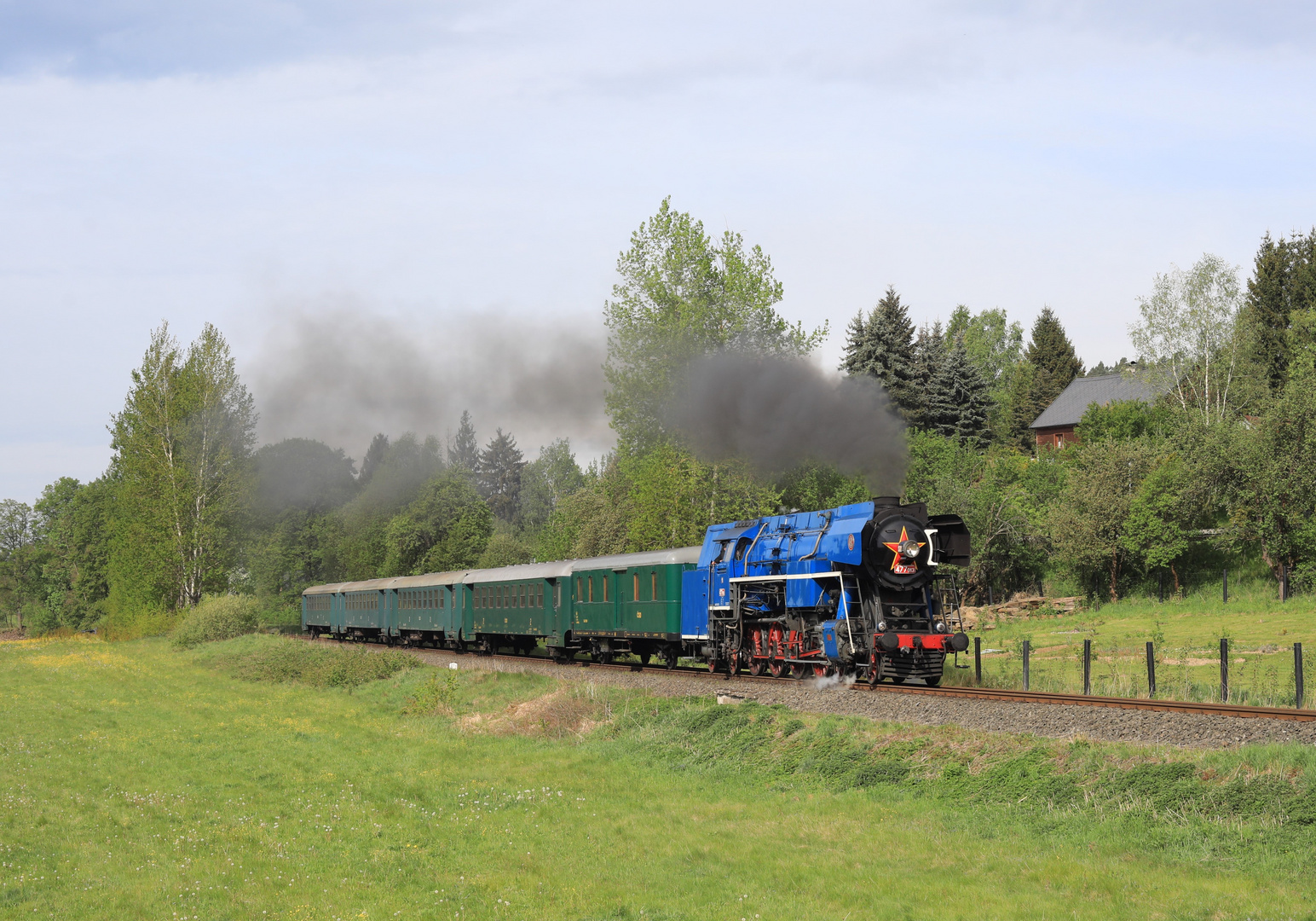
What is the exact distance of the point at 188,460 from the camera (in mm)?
57031

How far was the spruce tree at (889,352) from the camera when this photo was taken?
63.9 metres

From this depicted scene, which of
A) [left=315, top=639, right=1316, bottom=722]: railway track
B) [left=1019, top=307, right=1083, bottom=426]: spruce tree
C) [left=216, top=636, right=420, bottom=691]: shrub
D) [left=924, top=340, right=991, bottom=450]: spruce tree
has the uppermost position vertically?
[left=1019, top=307, right=1083, bottom=426]: spruce tree

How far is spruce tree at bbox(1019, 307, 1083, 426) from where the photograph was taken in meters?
91.3

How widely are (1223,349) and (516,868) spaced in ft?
181

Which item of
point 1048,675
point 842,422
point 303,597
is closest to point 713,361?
point 842,422

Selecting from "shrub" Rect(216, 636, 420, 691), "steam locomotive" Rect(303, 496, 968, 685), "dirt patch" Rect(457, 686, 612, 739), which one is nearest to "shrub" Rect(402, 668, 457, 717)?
"dirt patch" Rect(457, 686, 612, 739)

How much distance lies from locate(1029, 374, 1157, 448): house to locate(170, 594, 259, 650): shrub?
5949 cm

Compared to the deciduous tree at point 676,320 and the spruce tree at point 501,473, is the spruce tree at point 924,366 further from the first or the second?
the spruce tree at point 501,473

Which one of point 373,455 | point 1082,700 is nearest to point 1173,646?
point 1082,700

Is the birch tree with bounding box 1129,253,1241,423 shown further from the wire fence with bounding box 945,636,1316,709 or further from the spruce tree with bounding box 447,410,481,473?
the spruce tree with bounding box 447,410,481,473

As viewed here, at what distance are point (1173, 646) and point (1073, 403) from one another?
57.4 metres

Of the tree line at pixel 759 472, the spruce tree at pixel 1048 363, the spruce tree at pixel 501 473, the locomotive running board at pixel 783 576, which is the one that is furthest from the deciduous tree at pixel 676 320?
the spruce tree at pixel 501 473

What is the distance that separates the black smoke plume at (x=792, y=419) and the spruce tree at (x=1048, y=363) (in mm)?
62216

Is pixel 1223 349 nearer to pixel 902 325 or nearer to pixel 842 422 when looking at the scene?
pixel 902 325
